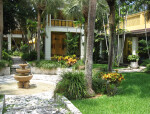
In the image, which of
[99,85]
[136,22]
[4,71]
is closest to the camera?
[99,85]

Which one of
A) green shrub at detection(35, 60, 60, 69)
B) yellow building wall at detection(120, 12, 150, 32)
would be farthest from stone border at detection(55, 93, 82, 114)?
yellow building wall at detection(120, 12, 150, 32)

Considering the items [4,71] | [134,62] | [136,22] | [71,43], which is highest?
[136,22]

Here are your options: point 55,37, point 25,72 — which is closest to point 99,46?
point 55,37

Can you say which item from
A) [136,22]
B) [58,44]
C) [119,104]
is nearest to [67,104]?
[119,104]

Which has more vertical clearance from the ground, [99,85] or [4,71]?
[4,71]

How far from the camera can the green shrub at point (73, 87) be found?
587 cm

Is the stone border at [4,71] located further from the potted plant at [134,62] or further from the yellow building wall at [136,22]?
the yellow building wall at [136,22]

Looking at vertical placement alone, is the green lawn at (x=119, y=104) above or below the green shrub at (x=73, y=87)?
below

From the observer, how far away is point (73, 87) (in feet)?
19.3

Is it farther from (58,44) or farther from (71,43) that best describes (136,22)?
(58,44)

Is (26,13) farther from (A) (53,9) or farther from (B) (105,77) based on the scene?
(B) (105,77)

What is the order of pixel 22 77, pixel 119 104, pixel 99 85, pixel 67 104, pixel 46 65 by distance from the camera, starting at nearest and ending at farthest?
1. pixel 67 104
2. pixel 119 104
3. pixel 99 85
4. pixel 22 77
5. pixel 46 65

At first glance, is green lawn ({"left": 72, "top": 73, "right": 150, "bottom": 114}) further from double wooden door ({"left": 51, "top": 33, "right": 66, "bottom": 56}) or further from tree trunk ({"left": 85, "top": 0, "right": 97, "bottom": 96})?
double wooden door ({"left": 51, "top": 33, "right": 66, "bottom": 56})

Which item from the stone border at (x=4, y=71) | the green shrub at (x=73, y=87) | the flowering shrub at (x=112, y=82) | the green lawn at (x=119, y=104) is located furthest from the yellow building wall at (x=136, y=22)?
the green shrub at (x=73, y=87)
